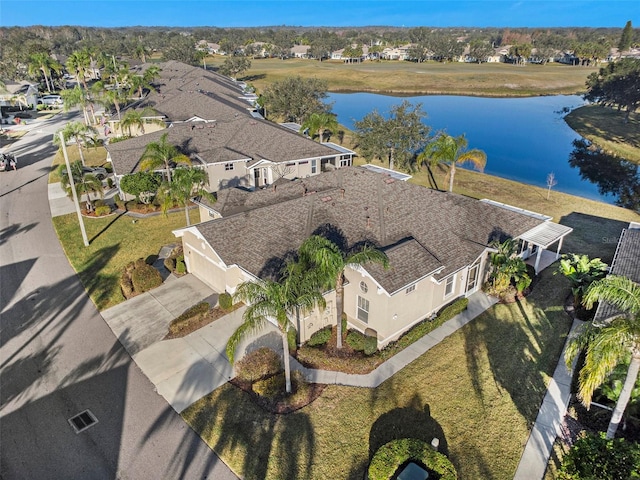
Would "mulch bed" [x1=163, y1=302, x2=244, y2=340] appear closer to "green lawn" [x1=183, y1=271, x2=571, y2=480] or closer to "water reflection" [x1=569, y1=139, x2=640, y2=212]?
"green lawn" [x1=183, y1=271, x2=571, y2=480]

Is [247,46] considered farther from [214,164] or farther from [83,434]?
[83,434]

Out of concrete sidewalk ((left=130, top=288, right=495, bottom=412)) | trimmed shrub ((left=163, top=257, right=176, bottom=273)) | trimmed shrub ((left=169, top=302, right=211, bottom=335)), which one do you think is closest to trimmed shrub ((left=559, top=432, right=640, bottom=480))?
concrete sidewalk ((left=130, top=288, right=495, bottom=412))

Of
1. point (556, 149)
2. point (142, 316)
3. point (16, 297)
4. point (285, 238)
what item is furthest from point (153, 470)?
point (556, 149)

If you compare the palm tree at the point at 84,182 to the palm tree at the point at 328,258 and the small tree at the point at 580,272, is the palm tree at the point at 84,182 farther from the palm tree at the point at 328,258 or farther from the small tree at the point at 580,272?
the small tree at the point at 580,272

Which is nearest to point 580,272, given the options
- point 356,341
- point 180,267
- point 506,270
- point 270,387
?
point 506,270

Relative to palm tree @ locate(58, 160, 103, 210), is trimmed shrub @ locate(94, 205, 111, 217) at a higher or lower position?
lower

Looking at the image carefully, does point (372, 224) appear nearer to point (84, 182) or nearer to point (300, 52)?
point (84, 182)

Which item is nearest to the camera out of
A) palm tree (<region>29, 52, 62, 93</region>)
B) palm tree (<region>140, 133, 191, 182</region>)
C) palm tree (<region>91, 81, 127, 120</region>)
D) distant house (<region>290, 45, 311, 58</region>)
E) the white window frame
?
the white window frame
